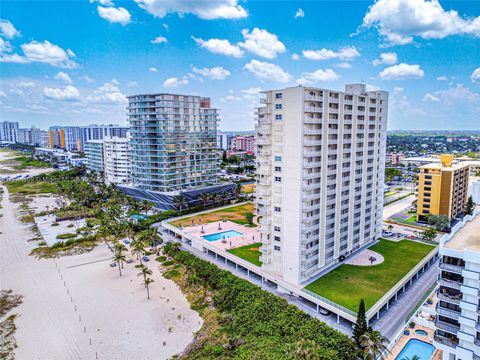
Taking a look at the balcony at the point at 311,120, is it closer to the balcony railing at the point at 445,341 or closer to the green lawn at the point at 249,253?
the green lawn at the point at 249,253

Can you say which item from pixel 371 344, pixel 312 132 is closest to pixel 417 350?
pixel 371 344

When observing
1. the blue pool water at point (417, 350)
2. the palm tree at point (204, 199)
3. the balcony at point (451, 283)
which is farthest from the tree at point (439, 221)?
the palm tree at point (204, 199)

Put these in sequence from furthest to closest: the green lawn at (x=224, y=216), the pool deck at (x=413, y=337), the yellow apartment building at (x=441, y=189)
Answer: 1. the green lawn at (x=224, y=216)
2. the yellow apartment building at (x=441, y=189)
3. the pool deck at (x=413, y=337)

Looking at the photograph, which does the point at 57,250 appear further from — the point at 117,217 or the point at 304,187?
the point at 304,187

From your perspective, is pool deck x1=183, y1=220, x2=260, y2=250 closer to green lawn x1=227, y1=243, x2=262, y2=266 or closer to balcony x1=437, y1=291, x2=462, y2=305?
green lawn x1=227, y1=243, x2=262, y2=266

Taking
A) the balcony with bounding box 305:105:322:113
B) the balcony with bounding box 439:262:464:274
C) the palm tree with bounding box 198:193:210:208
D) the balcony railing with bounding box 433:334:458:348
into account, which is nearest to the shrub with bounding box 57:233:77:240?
the palm tree with bounding box 198:193:210:208

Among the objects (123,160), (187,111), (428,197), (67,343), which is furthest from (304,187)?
(123,160)
